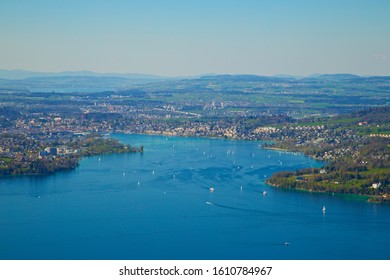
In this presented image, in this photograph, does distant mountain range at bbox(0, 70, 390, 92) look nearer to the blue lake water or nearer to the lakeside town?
the lakeside town

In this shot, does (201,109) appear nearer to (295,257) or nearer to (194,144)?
(194,144)

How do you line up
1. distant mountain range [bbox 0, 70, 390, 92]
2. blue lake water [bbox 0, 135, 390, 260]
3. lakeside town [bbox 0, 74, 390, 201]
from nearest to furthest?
blue lake water [bbox 0, 135, 390, 260] < lakeside town [bbox 0, 74, 390, 201] < distant mountain range [bbox 0, 70, 390, 92]

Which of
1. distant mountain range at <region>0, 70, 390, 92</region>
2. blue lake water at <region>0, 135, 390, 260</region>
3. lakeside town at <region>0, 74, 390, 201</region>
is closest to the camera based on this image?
blue lake water at <region>0, 135, 390, 260</region>

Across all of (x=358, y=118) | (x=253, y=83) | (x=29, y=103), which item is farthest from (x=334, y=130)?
(x=253, y=83)

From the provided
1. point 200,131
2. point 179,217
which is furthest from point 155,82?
point 179,217

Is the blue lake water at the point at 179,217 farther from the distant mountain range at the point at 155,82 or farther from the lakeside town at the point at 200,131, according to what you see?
the distant mountain range at the point at 155,82

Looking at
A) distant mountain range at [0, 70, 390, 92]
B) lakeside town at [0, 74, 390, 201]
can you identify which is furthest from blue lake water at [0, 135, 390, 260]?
distant mountain range at [0, 70, 390, 92]

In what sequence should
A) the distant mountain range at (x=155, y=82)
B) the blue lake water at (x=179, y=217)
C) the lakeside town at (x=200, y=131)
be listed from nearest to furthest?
the blue lake water at (x=179, y=217)
the lakeside town at (x=200, y=131)
the distant mountain range at (x=155, y=82)

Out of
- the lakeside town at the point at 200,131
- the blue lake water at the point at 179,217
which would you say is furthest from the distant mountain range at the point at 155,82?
the blue lake water at the point at 179,217
